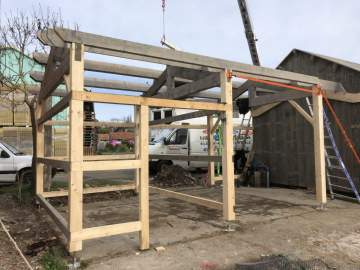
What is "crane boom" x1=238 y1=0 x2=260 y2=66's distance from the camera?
63.4ft

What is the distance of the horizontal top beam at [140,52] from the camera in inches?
173

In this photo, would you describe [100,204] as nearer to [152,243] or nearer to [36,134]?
[36,134]

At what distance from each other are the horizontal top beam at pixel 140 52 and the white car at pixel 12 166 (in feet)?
23.0

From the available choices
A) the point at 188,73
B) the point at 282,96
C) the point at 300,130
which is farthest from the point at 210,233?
the point at 300,130

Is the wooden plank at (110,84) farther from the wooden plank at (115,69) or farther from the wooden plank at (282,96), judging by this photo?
the wooden plank at (282,96)

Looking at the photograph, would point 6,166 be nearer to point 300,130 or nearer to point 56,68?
point 56,68

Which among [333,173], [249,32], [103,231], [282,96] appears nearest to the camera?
[103,231]

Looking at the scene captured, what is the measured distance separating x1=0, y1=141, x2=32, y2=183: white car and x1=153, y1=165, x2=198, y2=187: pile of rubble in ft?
13.5

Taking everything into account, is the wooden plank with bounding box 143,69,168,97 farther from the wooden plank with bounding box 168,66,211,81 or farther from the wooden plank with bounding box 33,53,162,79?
the wooden plank with bounding box 168,66,211,81

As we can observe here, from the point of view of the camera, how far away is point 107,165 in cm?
436

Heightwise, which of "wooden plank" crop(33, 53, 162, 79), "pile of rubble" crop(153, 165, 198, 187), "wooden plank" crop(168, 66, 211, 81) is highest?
"wooden plank" crop(33, 53, 162, 79)

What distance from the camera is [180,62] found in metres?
5.71

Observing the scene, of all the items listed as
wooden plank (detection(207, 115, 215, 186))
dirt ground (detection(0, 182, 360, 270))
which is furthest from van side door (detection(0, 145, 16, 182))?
wooden plank (detection(207, 115, 215, 186))

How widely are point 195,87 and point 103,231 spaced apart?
135 inches
